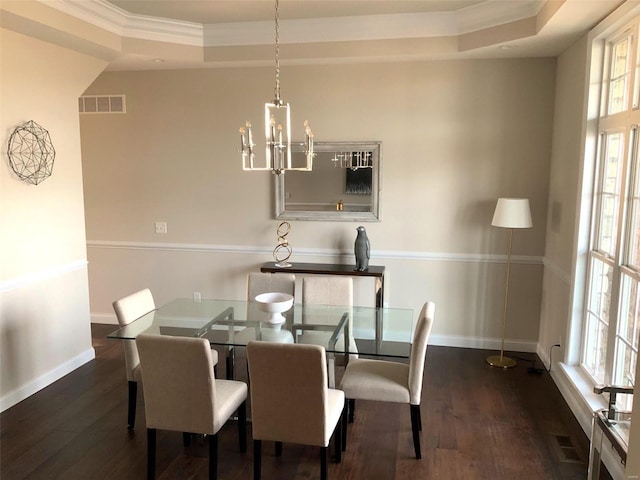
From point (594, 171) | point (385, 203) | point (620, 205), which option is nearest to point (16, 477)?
point (385, 203)

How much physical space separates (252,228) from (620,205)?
3.24 meters

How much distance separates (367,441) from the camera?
3119 mm

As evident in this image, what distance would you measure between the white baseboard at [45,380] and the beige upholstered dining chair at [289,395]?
2136 millimetres

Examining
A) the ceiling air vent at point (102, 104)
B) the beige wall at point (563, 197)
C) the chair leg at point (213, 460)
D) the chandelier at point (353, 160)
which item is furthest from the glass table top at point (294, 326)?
Answer: the ceiling air vent at point (102, 104)

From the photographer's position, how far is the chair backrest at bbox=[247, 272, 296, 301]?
12.8 ft

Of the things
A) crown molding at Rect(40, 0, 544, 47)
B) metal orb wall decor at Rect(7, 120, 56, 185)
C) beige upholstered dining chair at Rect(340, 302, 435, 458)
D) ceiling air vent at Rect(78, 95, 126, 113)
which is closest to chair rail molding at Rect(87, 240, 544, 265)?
ceiling air vent at Rect(78, 95, 126, 113)

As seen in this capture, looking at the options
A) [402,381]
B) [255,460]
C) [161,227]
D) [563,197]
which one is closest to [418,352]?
[402,381]

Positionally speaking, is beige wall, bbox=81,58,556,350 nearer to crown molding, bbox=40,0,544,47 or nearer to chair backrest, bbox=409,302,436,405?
crown molding, bbox=40,0,544,47

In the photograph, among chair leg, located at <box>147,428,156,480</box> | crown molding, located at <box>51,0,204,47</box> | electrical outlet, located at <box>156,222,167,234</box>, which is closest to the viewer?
chair leg, located at <box>147,428,156,480</box>

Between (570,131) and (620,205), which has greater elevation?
(570,131)

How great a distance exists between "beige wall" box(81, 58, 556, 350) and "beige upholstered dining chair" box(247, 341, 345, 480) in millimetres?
2551

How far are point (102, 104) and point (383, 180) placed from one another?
3030mm

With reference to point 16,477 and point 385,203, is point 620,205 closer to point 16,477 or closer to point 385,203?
point 385,203

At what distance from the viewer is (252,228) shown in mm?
5035
